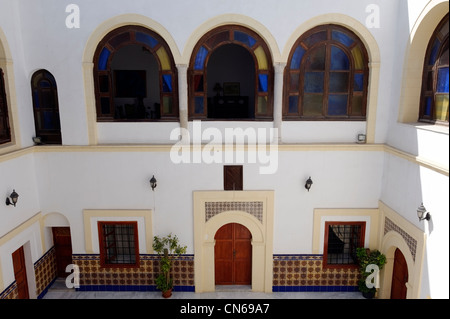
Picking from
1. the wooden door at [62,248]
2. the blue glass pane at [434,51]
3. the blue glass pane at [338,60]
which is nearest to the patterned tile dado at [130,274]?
the wooden door at [62,248]

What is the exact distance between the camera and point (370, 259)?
24.9ft

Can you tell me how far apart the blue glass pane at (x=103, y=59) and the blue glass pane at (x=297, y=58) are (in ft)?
12.5

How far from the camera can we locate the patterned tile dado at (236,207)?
7781 millimetres

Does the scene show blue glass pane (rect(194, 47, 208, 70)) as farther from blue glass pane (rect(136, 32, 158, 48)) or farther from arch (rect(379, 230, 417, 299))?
arch (rect(379, 230, 417, 299))

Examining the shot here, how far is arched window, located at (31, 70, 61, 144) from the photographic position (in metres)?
7.50

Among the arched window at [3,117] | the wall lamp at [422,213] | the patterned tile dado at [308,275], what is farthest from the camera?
the patterned tile dado at [308,275]

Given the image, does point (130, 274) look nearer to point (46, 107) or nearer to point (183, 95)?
point (46, 107)

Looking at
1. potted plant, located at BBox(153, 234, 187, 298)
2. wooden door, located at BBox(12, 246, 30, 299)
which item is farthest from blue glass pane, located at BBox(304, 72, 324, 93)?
wooden door, located at BBox(12, 246, 30, 299)

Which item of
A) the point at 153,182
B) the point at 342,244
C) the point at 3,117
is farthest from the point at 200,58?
the point at 342,244

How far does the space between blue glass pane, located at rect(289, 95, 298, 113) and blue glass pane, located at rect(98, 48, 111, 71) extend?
12.9 feet

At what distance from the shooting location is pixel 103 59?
747 cm

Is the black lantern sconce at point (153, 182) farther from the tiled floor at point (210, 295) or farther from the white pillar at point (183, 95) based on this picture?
the tiled floor at point (210, 295)

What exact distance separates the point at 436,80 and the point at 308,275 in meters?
4.75

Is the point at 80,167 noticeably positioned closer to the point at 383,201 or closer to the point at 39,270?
the point at 39,270
